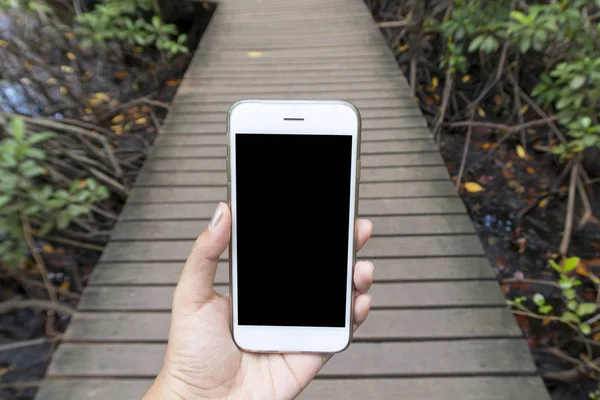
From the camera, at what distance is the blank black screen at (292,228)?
1.11m

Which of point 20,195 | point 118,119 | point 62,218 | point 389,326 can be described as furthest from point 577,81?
point 118,119

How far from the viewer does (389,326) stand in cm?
162

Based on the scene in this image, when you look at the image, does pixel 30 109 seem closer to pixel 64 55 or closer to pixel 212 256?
pixel 64 55

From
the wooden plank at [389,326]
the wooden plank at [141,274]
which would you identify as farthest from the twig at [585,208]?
the wooden plank at [141,274]

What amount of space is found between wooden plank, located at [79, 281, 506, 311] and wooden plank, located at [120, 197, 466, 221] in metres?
0.44

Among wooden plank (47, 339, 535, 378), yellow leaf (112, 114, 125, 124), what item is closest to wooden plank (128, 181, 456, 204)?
wooden plank (47, 339, 535, 378)

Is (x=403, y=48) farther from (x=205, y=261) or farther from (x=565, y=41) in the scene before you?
(x=205, y=261)

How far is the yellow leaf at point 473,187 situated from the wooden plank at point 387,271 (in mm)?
1669

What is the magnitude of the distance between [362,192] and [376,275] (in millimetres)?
573

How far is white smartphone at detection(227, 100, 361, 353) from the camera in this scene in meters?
1.10

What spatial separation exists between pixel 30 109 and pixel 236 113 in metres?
3.38

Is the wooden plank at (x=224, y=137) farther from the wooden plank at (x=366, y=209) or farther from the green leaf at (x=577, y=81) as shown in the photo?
the green leaf at (x=577, y=81)

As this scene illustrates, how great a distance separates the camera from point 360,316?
117 centimetres

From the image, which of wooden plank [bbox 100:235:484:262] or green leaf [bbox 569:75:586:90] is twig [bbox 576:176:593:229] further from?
wooden plank [bbox 100:235:484:262]
